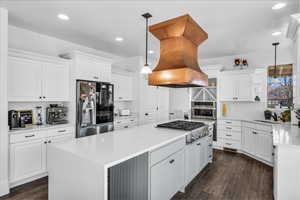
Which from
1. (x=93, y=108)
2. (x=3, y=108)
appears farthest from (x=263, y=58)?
(x=3, y=108)

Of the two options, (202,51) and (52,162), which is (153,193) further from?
(202,51)

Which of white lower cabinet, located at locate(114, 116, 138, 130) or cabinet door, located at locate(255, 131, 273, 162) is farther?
white lower cabinet, located at locate(114, 116, 138, 130)

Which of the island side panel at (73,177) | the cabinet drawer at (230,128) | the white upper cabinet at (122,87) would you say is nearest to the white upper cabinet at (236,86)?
the cabinet drawer at (230,128)

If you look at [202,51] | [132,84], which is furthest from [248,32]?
[132,84]

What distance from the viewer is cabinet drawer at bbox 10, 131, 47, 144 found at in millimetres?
2508

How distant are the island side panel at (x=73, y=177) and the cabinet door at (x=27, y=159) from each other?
1.32 metres

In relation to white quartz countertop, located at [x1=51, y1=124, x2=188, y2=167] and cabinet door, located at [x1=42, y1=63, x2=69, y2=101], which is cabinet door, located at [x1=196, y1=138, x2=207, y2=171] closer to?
white quartz countertop, located at [x1=51, y1=124, x2=188, y2=167]

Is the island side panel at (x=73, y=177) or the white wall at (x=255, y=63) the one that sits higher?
the white wall at (x=255, y=63)

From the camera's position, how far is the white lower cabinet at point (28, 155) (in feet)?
8.24

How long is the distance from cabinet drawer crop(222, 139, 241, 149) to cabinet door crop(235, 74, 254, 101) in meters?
1.15

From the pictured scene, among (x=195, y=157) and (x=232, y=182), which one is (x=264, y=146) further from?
(x=195, y=157)

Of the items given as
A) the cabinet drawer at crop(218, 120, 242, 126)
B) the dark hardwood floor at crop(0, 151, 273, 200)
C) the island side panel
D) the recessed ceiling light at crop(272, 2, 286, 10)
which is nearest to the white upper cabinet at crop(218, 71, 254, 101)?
the cabinet drawer at crop(218, 120, 242, 126)

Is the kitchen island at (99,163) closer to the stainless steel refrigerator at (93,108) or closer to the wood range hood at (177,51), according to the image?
the wood range hood at (177,51)

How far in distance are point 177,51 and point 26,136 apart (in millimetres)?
2691
